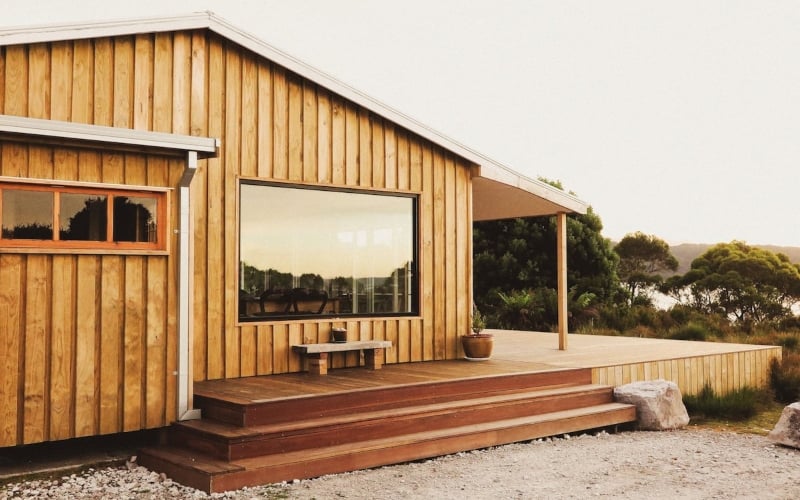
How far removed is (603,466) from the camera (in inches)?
211

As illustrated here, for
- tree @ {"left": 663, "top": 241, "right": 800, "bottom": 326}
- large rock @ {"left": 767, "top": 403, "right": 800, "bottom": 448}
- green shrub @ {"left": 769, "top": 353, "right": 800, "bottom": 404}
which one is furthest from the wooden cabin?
tree @ {"left": 663, "top": 241, "right": 800, "bottom": 326}

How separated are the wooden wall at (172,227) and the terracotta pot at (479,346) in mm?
322

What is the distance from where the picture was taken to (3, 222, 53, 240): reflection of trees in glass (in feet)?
16.0

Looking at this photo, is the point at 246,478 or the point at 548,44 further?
the point at 548,44

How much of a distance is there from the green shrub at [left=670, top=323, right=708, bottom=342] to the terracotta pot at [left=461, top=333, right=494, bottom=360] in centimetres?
498

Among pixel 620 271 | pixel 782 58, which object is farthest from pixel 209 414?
pixel 620 271

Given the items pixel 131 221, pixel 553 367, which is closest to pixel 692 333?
pixel 553 367

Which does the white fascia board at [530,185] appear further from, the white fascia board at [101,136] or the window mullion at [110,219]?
the window mullion at [110,219]

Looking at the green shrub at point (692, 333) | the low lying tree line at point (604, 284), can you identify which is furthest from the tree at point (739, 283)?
the green shrub at point (692, 333)

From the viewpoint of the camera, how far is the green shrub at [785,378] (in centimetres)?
890

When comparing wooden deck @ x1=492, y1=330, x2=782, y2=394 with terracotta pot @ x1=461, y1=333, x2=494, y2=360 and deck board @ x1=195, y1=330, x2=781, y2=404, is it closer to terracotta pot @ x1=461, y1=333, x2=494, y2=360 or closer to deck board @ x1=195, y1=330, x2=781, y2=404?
deck board @ x1=195, y1=330, x2=781, y2=404

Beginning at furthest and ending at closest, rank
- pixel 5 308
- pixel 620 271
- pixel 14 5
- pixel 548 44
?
pixel 620 271 → pixel 548 44 → pixel 14 5 → pixel 5 308

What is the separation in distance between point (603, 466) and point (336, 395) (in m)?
1.99

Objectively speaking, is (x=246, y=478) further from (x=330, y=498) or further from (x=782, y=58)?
(x=782, y=58)
